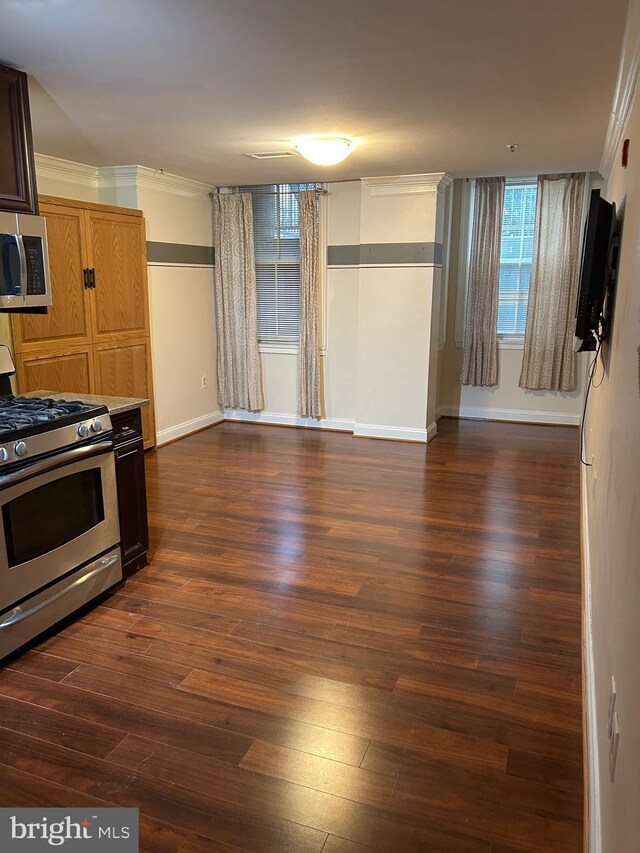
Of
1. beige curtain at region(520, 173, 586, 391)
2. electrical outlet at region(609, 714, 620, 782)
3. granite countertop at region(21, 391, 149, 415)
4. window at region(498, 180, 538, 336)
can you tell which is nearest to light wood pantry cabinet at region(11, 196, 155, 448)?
granite countertop at region(21, 391, 149, 415)

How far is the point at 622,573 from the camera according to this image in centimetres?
155

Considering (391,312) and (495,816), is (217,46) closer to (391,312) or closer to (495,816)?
(495,816)

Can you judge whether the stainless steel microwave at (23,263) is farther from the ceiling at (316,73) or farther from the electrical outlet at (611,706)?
the electrical outlet at (611,706)

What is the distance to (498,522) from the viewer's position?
160 inches

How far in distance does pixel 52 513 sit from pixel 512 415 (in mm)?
5385

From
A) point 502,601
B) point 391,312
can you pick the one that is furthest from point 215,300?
point 502,601

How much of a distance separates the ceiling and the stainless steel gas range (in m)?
1.51

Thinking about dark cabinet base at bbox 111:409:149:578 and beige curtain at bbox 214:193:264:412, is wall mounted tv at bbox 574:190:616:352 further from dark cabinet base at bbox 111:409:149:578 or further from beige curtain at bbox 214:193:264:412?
beige curtain at bbox 214:193:264:412

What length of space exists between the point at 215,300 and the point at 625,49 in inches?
188

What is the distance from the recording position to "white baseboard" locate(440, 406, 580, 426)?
22.2 feet

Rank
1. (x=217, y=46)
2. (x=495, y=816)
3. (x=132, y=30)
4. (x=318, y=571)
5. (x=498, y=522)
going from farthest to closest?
(x=498, y=522)
(x=318, y=571)
(x=217, y=46)
(x=132, y=30)
(x=495, y=816)

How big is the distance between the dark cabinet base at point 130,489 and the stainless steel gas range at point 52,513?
0.09m

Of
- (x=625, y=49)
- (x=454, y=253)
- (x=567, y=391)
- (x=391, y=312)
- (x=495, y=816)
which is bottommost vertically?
(x=495, y=816)

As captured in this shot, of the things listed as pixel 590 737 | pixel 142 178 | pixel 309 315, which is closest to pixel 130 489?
pixel 590 737
